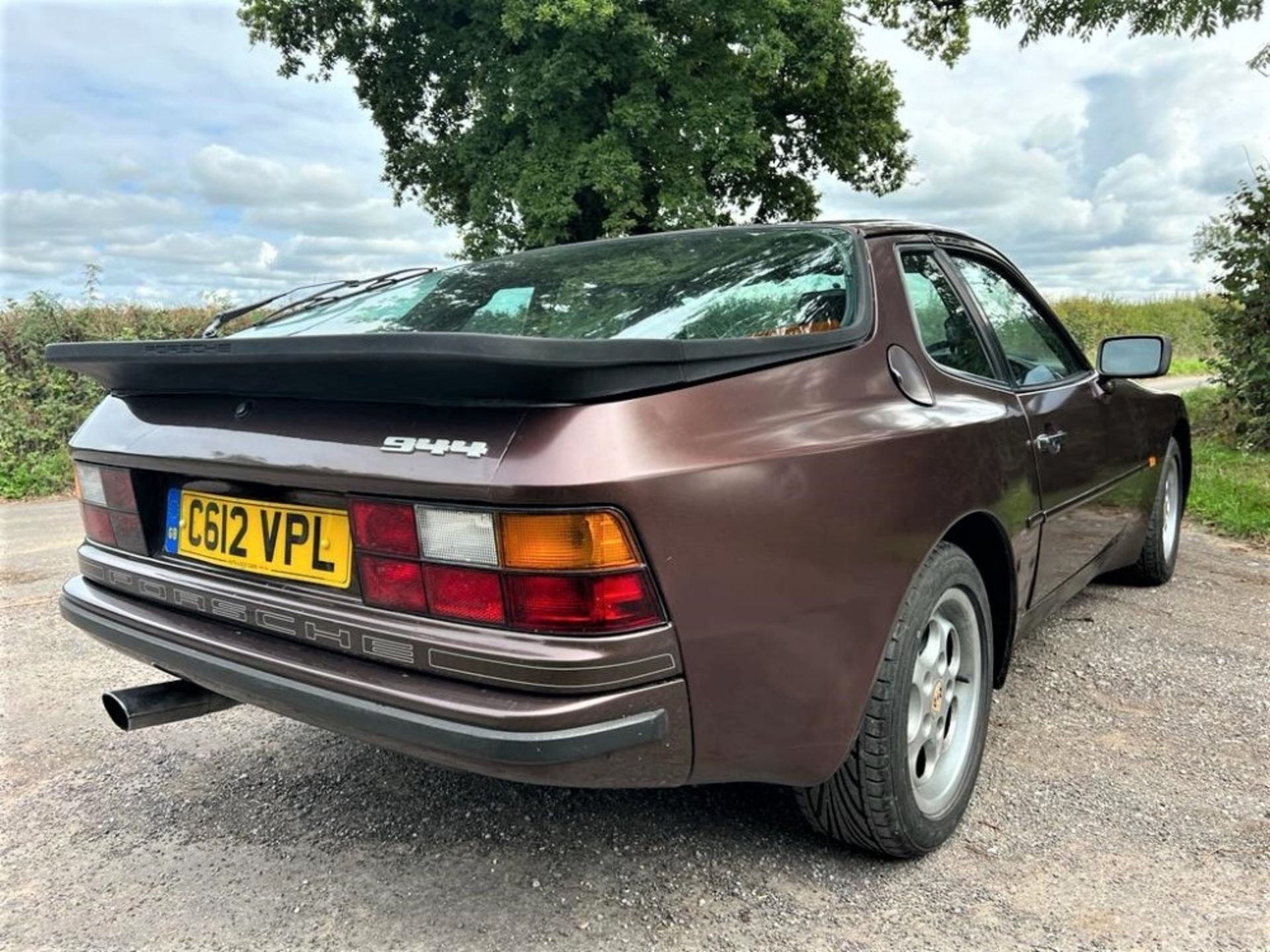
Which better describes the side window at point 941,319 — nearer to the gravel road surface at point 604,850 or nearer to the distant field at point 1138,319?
the gravel road surface at point 604,850

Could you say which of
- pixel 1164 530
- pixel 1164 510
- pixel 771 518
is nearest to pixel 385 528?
pixel 771 518

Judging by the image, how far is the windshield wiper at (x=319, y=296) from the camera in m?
2.91

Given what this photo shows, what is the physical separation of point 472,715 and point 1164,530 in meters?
3.99

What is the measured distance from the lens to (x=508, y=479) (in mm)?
1476

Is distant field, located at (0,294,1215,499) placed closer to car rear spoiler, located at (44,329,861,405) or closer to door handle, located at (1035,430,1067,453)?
door handle, located at (1035,430,1067,453)

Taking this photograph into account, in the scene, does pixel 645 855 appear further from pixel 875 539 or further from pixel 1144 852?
pixel 1144 852

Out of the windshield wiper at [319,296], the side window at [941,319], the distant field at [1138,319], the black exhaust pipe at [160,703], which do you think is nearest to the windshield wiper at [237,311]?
the windshield wiper at [319,296]

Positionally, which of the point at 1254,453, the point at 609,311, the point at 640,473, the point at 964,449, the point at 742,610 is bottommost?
the point at 1254,453

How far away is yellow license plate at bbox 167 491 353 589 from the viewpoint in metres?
1.75

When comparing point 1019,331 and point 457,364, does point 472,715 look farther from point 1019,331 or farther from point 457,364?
point 1019,331

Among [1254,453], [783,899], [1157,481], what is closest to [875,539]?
[783,899]

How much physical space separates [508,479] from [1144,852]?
5.75 ft

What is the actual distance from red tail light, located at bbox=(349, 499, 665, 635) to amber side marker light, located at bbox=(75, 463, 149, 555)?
922 millimetres

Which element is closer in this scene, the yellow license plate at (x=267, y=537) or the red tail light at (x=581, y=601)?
the red tail light at (x=581, y=601)
